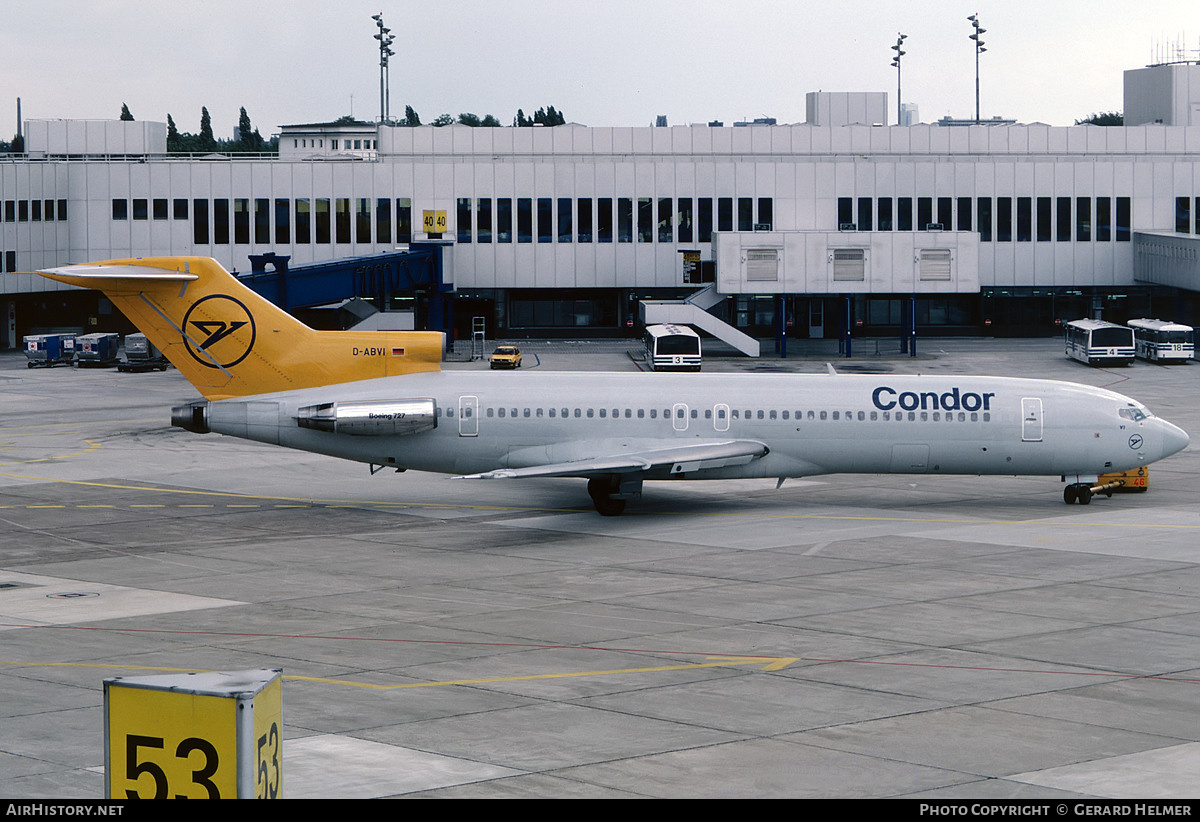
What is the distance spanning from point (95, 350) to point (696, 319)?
36.9 metres

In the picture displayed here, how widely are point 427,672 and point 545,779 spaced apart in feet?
21.6

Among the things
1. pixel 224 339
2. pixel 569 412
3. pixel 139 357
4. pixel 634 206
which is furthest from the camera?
pixel 634 206

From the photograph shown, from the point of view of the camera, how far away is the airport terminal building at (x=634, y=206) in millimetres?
99938

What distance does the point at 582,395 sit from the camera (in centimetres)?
4359

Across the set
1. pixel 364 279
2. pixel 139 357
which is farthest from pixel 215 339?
pixel 139 357

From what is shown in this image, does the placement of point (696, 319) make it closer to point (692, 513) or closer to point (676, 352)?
point (676, 352)

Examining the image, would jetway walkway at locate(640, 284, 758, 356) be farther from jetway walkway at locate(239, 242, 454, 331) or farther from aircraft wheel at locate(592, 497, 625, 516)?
aircraft wheel at locate(592, 497, 625, 516)

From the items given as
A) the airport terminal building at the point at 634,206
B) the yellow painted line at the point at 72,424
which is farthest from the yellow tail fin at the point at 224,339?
the airport terminal building at the point at 634,206

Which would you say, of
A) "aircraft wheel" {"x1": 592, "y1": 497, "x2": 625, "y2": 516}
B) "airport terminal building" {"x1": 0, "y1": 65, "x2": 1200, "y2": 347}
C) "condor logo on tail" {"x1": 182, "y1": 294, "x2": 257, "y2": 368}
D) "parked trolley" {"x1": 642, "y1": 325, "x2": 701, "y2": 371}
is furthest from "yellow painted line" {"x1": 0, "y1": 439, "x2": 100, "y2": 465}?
"airport terminal building" {"x1": 0, "y1": 65, "x2": 1200, "y2": 347}

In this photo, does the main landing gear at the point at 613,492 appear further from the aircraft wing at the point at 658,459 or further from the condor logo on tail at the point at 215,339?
the condor logo on tail at the point at 215,339

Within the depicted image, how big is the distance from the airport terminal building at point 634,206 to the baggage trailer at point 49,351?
10.0 meters

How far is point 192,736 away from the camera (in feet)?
39.0

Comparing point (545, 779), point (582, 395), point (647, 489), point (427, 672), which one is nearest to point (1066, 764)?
point (545, 779)

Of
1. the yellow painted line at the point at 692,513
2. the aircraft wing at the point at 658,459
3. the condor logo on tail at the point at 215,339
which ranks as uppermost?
the condor logo on tail at the point at 215,339
